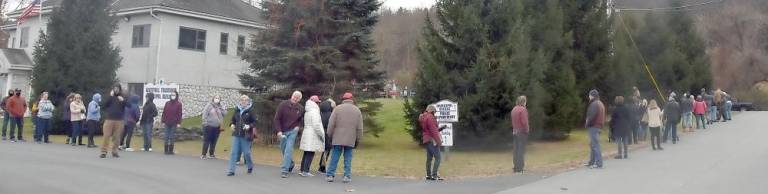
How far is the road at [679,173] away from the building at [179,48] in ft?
59.4

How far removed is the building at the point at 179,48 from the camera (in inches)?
1224

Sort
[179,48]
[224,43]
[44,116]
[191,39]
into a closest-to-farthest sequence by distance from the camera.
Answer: [44,116] → [179,48] → [191,39] → [224,43]

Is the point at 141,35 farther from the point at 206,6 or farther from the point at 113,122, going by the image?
the point at 113,122

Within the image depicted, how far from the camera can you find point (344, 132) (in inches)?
480

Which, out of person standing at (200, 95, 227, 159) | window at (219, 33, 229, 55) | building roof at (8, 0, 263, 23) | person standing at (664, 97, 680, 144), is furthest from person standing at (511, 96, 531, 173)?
window at (219, 33, 229, 55)

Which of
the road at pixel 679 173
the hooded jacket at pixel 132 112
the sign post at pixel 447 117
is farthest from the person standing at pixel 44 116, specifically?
the road at pixel 679 173

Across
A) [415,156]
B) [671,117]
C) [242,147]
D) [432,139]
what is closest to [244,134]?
[242,147]

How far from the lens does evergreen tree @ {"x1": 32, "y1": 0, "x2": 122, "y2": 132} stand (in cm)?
2670

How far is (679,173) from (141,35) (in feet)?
80.8

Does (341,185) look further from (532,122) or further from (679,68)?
(679,68)

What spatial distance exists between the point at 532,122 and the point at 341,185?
10.1 m

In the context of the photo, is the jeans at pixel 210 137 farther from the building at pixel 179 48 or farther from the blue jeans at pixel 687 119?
the blue jeans at pixel 687 119

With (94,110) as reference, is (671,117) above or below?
above

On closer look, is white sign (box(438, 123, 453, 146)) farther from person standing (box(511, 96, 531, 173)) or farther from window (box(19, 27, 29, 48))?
window (box(19, 27, 29, 48))
